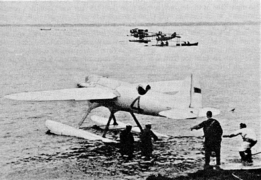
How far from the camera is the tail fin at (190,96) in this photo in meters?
13.5

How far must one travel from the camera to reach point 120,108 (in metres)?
15.0

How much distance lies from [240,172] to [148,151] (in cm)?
348

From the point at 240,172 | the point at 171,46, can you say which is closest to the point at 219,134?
the point at 240,172

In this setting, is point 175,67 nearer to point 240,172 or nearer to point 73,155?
point 73,155

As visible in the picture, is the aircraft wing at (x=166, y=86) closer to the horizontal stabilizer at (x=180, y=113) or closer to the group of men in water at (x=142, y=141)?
the horizontal stabilizer at (x=180, y=113)

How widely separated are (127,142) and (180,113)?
1960 mm

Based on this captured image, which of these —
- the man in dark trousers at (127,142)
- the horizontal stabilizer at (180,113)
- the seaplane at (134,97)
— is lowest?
the man in dark trousers at (127,142)

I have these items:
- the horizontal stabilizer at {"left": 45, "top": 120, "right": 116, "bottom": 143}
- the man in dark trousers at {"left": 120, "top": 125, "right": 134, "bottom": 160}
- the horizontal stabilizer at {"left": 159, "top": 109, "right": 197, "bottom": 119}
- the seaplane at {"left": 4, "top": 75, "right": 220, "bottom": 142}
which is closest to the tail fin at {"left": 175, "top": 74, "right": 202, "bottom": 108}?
the seaplane at {"left": 4, "top": 75, "right": 220, "bottom": 142}

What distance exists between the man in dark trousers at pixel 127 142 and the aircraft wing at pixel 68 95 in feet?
8.62

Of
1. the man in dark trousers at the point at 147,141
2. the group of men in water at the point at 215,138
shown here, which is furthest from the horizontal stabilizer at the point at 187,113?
the group of men in water at the point at 215,138

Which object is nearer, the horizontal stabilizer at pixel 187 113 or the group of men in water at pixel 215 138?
the group of men in water at pixel 215 138

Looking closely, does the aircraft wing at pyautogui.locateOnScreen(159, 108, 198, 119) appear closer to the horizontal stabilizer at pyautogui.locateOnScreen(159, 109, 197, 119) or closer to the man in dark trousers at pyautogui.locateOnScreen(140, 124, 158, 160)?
the horizontal stabilizer at pyautogui.locateOnScreen(159, 109, 197, 119)

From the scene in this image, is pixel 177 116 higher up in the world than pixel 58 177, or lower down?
higher up

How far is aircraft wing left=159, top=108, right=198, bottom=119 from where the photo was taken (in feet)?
41.0
